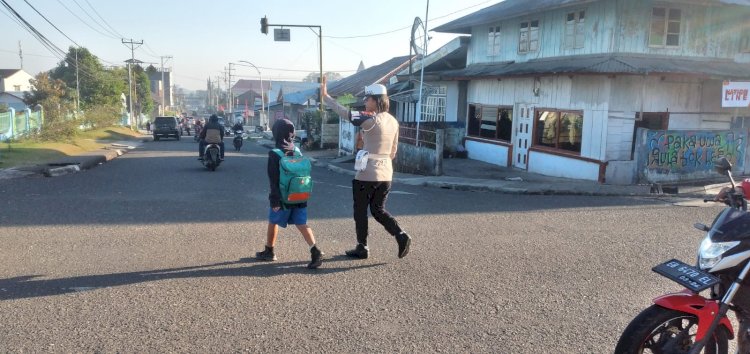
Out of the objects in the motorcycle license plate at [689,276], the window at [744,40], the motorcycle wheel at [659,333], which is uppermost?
the window at [744,40]

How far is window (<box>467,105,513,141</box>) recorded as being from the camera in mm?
19672

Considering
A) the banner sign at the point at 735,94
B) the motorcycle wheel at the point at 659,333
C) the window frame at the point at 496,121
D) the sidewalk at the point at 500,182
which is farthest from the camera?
the window frame at the point at 496,121

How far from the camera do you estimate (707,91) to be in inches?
625

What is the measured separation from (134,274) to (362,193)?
2.39 metres

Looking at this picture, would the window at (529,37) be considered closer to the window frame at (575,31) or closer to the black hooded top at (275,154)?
the window frame at (575,31)

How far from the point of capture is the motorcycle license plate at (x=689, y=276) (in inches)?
119

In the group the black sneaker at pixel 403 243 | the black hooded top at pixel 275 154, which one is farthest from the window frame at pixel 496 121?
the black hooded top at pixel 275 154

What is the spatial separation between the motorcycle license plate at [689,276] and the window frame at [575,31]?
1462cm

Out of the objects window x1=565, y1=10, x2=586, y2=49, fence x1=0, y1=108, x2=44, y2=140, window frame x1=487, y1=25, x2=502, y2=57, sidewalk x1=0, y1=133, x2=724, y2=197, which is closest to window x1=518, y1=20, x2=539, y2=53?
window frame x1=487, y1=25, x2=502, y2=57

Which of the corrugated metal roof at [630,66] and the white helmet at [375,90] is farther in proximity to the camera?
the corrugated metal roof at [630,66]

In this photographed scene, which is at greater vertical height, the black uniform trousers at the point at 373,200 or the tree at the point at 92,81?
the tree at the point at 92,81

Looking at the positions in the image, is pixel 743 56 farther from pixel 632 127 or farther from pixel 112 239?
pixel 112 239

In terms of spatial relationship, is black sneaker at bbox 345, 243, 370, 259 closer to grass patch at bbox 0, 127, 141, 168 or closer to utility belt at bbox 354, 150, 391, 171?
utility belt at bbox 354, 150, 391, 171

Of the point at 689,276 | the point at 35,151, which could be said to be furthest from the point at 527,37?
the point at 35,151
